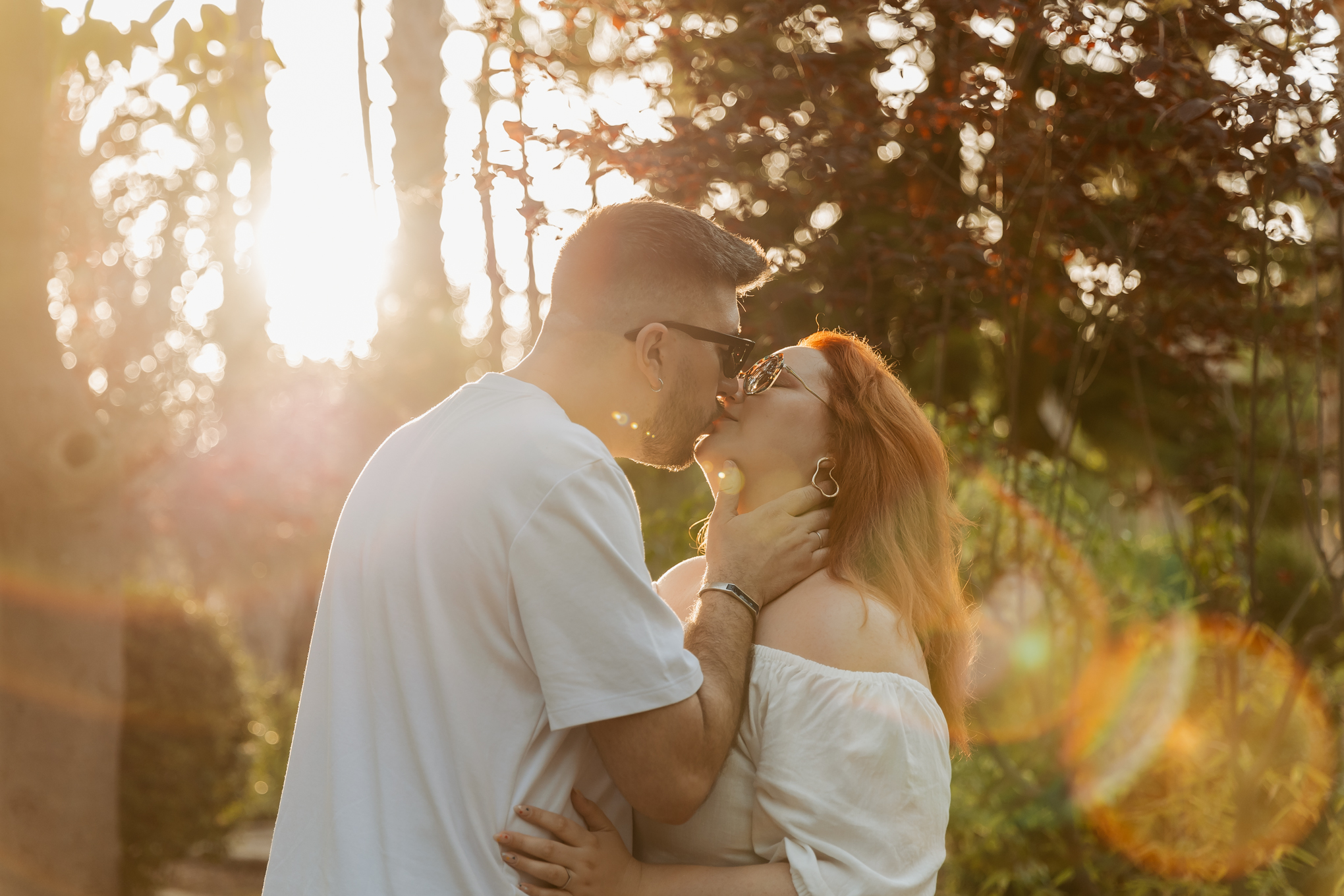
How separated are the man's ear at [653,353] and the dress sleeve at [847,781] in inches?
28.2

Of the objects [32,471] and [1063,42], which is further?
[32,471]

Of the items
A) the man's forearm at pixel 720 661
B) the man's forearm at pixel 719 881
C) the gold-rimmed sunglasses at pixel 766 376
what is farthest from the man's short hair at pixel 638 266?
the man's forearm at pixel 719 881

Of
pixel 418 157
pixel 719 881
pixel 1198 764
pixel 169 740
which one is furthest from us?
pixel 418 157

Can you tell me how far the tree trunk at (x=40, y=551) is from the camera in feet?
13.4

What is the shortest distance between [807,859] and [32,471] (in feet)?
11.0

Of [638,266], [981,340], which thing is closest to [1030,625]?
[981,340]

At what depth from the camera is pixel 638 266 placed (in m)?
2.39

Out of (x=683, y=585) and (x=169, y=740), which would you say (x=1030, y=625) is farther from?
(x=169, y=740)

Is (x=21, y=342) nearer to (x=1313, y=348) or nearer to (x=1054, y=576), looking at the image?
(x=1054, y=576)

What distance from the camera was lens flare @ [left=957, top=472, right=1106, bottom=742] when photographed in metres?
5.32

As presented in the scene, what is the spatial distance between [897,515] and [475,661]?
4.04 ft

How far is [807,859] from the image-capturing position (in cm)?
227

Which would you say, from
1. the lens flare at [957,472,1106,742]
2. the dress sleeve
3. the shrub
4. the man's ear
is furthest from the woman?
the shrub

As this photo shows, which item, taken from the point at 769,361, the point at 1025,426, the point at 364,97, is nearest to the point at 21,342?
the point at 364,97
